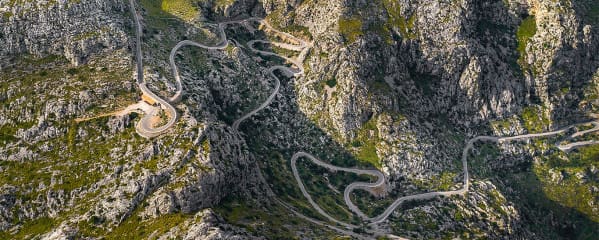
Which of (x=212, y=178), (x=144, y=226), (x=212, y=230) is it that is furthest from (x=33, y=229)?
(x=212, y=230)

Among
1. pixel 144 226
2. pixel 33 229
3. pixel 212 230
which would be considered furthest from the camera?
pixel 33 229

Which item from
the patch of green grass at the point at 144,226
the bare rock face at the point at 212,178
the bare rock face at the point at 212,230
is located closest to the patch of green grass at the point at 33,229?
the patch of green grass at the point at 144,226

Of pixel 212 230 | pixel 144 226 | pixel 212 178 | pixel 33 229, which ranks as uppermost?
pixel 212 178

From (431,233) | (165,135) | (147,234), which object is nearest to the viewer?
(147,234)

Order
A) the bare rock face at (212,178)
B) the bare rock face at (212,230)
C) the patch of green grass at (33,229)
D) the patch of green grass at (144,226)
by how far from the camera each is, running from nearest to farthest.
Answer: the bare rock face at (212,230) < the patch of green grass at (144,226) < the patch of green grass at (33,229) < the bare rock face at (212,178)

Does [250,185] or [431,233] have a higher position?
[250,185]

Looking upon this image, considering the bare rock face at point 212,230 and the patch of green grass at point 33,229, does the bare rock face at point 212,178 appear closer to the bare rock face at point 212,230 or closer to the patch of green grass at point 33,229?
the bare rock face at point 212,230

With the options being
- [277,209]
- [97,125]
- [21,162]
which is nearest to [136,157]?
[97,125]

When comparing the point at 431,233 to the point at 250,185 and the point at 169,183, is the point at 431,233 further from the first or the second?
the point at 169,183

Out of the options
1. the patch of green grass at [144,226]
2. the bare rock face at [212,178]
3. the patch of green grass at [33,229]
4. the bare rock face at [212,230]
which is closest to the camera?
the bare rock face at [212,230]

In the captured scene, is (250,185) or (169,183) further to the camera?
(250,185)

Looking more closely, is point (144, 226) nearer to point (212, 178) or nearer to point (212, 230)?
point (212, 230)
